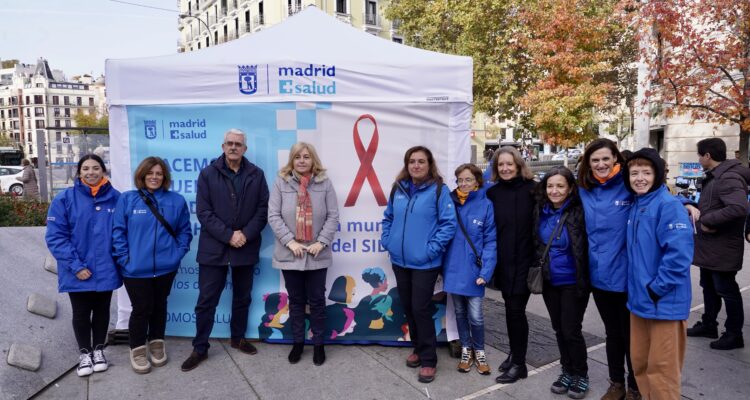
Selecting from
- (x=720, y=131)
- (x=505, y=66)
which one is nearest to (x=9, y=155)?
(x=505, y=66)

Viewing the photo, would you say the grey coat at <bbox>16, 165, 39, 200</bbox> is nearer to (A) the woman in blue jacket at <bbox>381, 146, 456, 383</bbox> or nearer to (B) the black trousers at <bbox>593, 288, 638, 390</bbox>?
(A) the woman in blue jacket at <bbox>381, 146, 456, 383</bbox>

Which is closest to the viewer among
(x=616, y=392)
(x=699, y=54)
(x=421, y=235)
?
(x=616, y=392)

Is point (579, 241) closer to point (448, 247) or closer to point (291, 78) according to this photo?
point (448, 247)

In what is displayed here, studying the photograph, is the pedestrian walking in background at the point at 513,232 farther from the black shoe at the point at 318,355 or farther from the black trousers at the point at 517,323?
the black shoe at the point at 318,355

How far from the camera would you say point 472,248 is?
12.0 ft

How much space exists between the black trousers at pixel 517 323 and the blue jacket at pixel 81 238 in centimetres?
290

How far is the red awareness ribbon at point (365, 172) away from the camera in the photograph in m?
4.32

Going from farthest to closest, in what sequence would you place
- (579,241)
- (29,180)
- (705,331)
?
(29,180) → (705,331) → (579,241)

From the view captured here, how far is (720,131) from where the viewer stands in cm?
1562

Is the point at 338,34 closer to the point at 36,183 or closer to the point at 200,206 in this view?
the point at 200,206

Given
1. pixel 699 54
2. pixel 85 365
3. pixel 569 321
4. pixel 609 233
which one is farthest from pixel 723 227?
pixel 699 54

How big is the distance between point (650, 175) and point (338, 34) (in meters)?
2.73

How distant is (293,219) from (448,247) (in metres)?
1.21

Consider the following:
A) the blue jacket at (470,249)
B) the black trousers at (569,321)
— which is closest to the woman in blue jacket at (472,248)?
the blue jacket at (470,249)
